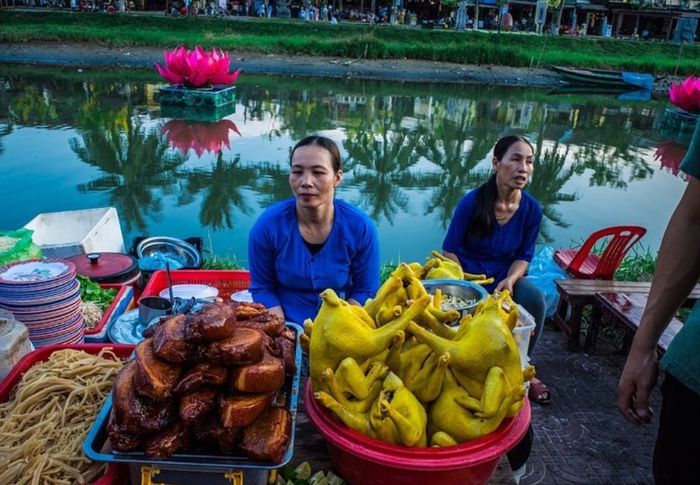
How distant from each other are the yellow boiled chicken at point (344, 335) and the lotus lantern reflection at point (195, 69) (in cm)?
1194

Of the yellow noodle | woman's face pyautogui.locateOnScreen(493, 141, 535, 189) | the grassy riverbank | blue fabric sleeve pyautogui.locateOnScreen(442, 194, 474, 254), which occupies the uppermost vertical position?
the grassy riverbank

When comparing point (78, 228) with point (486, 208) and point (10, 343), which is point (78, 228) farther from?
point (486, 208)

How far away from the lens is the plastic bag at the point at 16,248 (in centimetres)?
335

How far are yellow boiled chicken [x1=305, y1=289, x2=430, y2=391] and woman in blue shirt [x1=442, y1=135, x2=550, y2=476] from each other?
186 centimetres

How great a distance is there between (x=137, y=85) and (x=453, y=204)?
1307cm

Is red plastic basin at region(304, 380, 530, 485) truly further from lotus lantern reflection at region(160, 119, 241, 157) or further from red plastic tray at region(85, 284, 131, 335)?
lotus lantern reflection at region(160, 119, 241, 157)

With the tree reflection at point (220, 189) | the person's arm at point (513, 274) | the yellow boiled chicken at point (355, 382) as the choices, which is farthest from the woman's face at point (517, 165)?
the tree reflection at point (220, 189)

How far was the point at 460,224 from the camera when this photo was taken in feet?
11.2

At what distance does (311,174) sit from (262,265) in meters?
0.59

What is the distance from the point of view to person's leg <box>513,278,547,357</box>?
3.13 metres

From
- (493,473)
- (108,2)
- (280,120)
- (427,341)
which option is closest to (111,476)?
(427,341)

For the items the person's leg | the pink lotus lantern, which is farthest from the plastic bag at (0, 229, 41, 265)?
the pink lotus lantern

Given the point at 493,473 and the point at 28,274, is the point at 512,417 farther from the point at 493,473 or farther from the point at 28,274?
the point at 28,274

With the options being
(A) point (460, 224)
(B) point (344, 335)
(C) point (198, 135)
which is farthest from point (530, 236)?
(C) point (198, 135)
